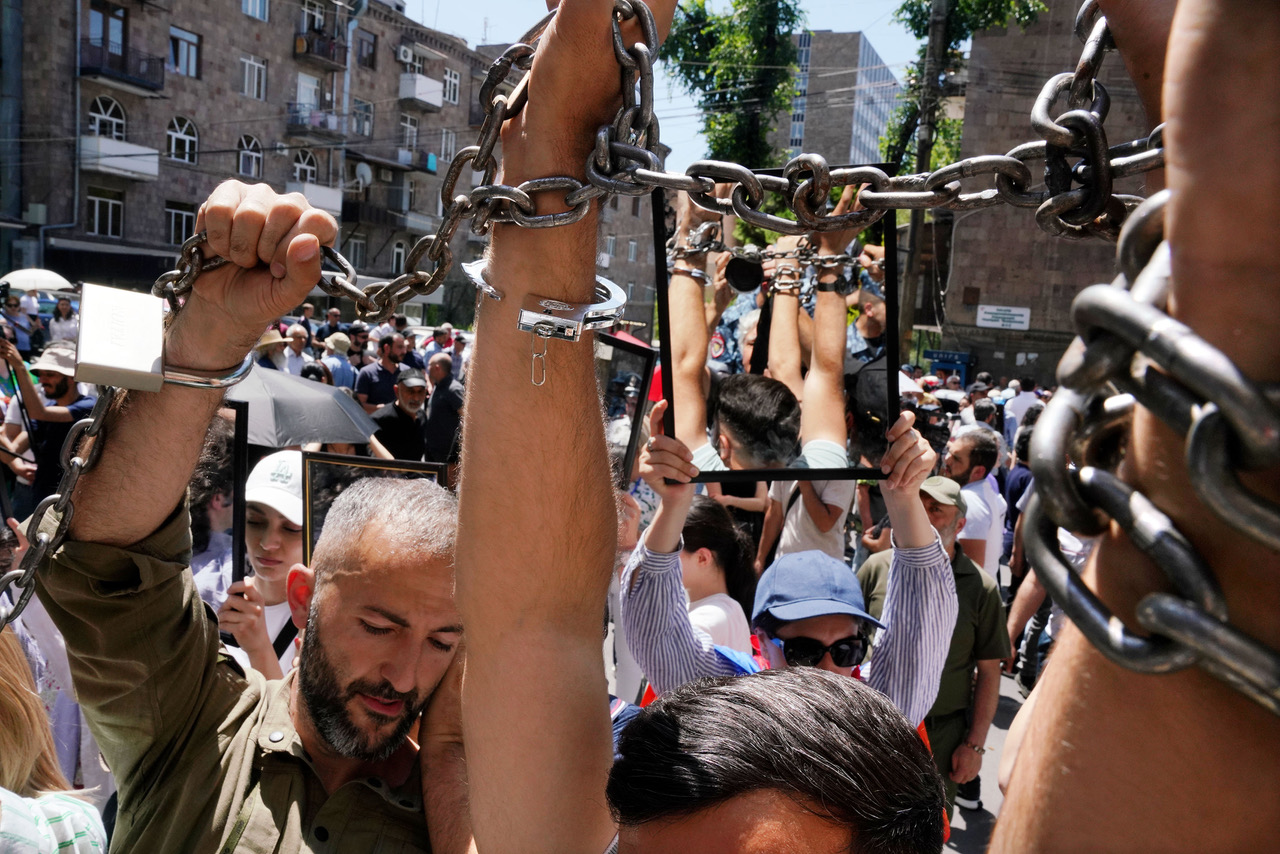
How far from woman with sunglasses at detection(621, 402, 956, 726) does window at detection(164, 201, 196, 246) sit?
1299 inches

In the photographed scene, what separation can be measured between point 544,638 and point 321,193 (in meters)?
38.8

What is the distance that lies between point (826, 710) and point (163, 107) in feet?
114

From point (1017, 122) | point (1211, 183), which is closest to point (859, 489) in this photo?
point (1211, 183)

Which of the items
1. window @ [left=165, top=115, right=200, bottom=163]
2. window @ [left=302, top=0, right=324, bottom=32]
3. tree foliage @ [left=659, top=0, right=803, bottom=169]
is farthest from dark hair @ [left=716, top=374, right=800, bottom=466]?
window @ [left=302, top=0, right=324, bottom=32]

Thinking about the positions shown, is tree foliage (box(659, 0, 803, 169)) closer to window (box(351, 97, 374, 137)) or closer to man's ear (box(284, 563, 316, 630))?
window (box(351, 97, 374, 137))

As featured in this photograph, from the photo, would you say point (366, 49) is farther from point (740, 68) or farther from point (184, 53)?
point (740, 68)

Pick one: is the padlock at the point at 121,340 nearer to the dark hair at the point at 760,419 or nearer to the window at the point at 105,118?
the dark hair at the point at 760,419

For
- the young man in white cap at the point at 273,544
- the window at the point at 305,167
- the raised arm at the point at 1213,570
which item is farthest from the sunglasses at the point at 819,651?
the window at the point at 305,167

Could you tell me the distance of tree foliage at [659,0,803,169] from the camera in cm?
2583

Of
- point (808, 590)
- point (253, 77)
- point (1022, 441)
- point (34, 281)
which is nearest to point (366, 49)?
point (253, 77)

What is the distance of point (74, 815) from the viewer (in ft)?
5.48

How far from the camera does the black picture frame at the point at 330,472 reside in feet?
10.5

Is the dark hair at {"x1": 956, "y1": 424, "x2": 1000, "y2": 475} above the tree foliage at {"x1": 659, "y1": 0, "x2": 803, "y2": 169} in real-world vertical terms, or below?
below

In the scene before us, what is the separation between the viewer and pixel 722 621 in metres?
3.95
